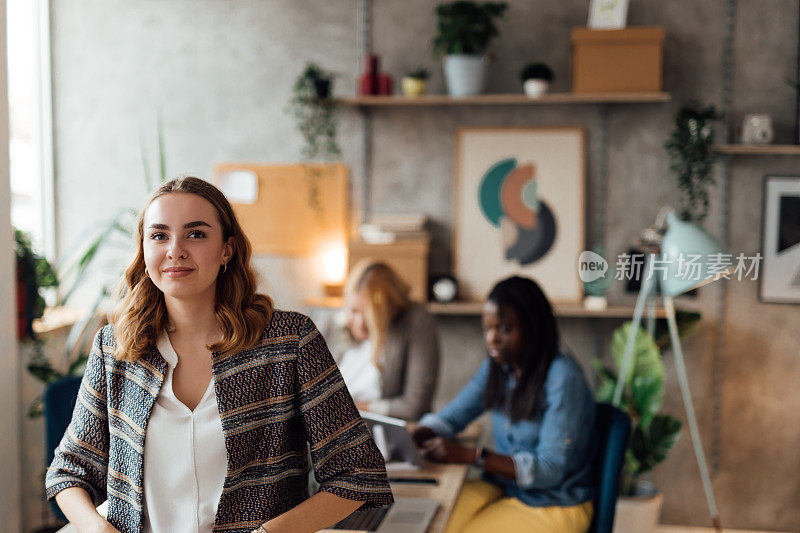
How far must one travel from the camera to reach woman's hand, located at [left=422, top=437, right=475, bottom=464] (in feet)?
7.04

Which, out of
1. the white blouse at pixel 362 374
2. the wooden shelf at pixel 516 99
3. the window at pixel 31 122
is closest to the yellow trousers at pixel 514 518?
the white blouse at pixel 362 374

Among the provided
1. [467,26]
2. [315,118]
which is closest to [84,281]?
[315,118]

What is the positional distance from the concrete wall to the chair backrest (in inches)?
61.8

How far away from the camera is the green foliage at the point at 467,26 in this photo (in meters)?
3.37

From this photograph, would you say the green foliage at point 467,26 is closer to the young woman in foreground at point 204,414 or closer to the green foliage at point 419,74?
the green foliage at point 419,74

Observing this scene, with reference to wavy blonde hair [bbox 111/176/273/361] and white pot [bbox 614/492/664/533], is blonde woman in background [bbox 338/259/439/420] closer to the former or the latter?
white pot [bbox 614/492/664/533]

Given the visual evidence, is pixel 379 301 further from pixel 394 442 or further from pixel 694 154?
pixel 694 154

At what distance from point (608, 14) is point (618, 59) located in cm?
23

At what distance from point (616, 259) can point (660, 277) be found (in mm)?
458

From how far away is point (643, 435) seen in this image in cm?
319

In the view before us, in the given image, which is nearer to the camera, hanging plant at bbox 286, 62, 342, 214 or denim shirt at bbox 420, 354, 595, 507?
denim shirt at bbox 420, 354, 595, 507

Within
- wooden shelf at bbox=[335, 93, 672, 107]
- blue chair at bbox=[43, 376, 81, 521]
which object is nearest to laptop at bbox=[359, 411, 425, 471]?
blue chair at bbox=[43, 376, 81, 521]

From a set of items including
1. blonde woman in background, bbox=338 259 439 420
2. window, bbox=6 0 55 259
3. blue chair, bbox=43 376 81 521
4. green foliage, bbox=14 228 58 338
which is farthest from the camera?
window, bbox=6 0 55 259

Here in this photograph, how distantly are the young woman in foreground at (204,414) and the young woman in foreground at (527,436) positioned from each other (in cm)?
79
